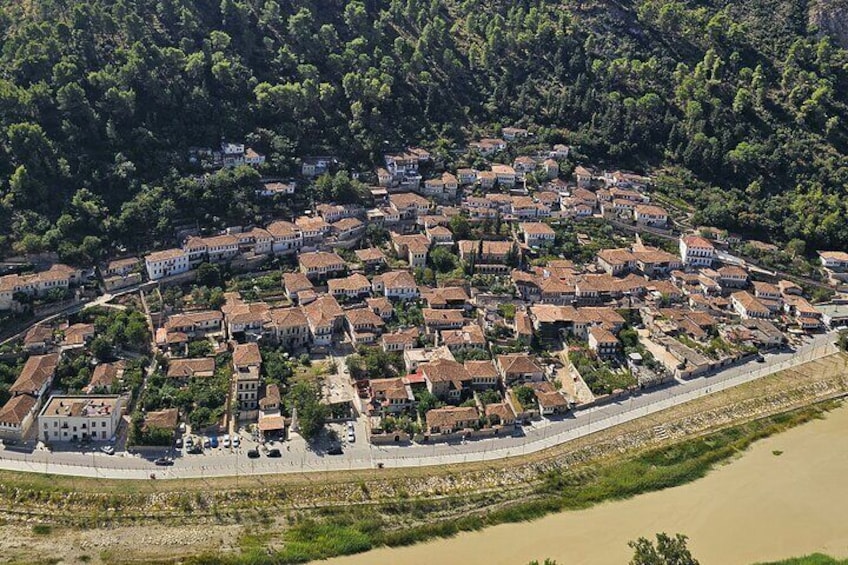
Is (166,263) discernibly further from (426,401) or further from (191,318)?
(426,401)

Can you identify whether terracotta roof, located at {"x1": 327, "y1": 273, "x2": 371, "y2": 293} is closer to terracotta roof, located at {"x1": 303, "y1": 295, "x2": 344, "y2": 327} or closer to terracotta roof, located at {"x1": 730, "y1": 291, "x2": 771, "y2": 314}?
terracotta roof, located at {"x1": 303, "y1": 295, "x2": 344, "y2": 327}

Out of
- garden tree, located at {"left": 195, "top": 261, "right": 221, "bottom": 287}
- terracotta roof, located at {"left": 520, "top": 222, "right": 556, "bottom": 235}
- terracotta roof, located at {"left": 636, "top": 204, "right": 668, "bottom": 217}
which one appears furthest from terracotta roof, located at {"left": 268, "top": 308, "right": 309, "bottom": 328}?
terracotta roof, located at {"left": 636, "top": 204, "right": 668, "bottom": 217}

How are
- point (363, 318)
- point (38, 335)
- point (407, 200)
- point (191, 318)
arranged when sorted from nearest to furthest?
point (38, 335)
point (191, 318)
point (363, 318)
point (407, 200)

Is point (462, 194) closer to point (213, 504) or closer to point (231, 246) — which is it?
point (231, 246)

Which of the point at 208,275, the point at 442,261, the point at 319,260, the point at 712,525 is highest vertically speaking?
the point at 319,260

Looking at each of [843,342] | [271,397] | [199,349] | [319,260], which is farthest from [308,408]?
[843,342]

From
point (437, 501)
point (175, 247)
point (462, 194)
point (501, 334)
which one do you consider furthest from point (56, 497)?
point (462, 194)

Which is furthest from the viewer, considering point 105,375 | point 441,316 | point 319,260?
point 319,260
